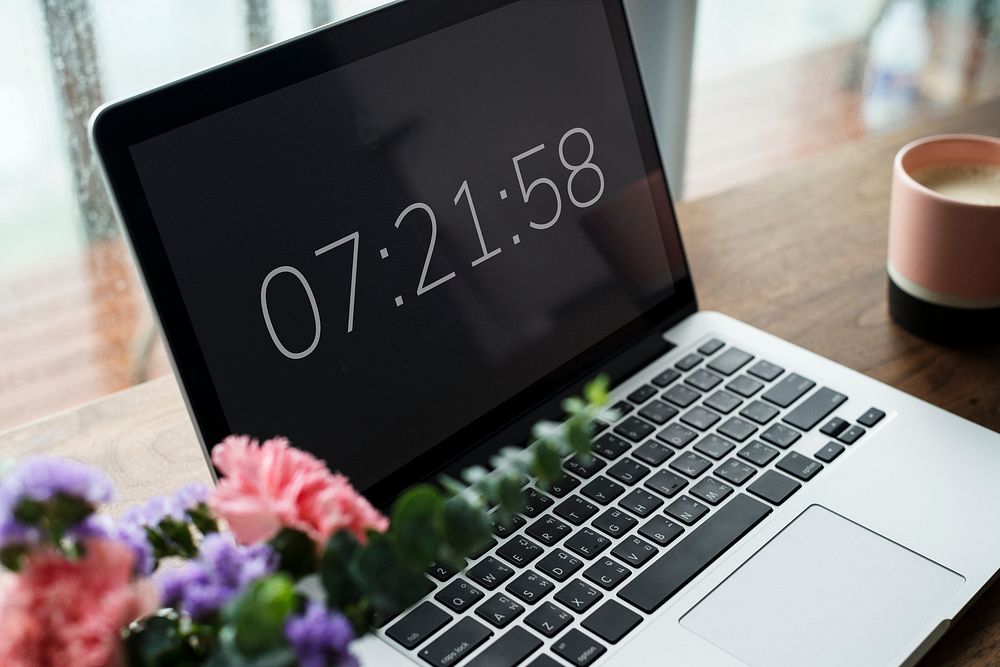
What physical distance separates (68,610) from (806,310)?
0.67 meters

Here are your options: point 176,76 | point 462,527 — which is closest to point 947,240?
point 462,527

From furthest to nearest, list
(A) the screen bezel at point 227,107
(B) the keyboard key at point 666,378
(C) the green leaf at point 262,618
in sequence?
(B) the keyboard key at point 666,378
(A) the screen bezel at point 227,107
(C) the green leaf at point 262,618

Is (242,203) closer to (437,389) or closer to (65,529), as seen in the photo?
(437,389)

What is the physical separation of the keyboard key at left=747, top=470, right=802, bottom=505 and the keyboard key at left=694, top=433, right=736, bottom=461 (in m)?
0.03

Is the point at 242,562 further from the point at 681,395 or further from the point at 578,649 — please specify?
the point at 681,395

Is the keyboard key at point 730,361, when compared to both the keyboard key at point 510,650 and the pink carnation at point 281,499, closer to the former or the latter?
the keyboard key at point 510,650

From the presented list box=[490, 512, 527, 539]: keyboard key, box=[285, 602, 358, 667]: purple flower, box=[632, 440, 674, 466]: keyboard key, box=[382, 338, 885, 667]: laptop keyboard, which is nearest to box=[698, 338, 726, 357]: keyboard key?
box=[382, 338, 885, 667]: laptop keyboard

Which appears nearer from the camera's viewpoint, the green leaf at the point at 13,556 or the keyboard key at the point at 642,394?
the green leaf at the point at 13,556

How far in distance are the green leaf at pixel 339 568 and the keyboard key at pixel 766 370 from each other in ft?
1.56

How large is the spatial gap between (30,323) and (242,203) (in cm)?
94

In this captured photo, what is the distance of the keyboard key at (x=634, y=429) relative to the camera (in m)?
0.66

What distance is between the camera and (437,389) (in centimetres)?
62

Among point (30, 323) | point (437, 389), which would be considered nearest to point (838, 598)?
point (437, 389)

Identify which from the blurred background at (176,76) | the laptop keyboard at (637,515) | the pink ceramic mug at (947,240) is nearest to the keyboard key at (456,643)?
the laptop keyboard at (637,515)
